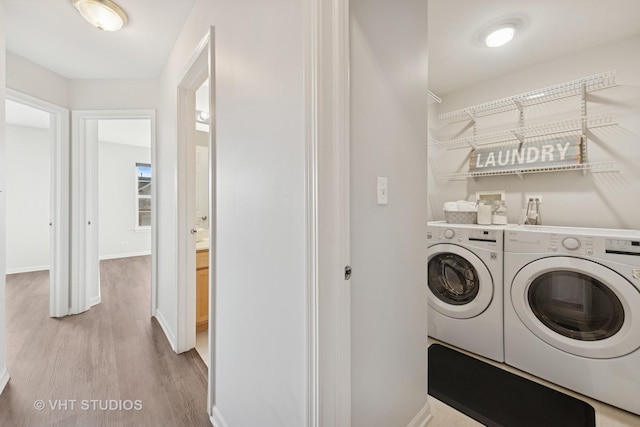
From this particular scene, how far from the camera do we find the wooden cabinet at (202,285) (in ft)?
7.39

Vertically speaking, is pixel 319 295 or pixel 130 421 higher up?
pixel 319 295

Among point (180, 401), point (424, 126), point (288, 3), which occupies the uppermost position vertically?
point (288, 3)

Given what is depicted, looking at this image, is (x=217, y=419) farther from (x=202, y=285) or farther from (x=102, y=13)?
(x=102, y=13)

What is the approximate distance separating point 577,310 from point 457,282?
2.21 ft

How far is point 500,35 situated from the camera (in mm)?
1812

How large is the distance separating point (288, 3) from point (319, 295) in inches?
36.7

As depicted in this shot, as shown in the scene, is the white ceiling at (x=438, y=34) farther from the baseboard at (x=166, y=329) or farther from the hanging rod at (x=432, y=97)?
the baseboard at (x=166, y=329)

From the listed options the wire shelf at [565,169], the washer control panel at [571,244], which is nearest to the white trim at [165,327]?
the washer control panel at [571,244]

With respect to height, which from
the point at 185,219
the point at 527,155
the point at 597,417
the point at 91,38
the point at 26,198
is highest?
the point at 91,38

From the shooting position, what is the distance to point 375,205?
1.00m

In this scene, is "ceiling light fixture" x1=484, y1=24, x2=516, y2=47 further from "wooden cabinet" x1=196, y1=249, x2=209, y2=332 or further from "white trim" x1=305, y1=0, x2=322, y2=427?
"wooden cabinet" x1=196, y1=249, x2=209, y2=332

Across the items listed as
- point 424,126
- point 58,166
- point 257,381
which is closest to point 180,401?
point 257,381

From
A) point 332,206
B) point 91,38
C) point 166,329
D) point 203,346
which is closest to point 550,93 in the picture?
point 332,206

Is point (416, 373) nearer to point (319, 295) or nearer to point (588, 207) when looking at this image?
point (319, 295)
